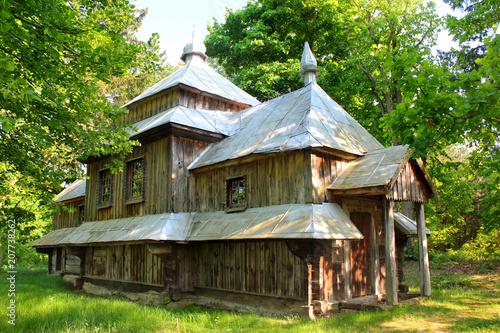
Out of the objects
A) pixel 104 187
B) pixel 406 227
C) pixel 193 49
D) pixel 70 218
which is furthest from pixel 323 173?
pixel 70 218

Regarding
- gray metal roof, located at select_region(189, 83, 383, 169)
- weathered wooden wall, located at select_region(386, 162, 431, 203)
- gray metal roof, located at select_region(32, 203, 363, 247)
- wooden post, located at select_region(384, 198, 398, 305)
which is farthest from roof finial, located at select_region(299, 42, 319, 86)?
wooden post, located at select_region(384, 198, 398, 305)

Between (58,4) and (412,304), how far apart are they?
10330mm

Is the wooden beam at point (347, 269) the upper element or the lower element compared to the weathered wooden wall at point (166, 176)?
lower

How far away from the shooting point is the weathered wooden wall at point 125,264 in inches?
481

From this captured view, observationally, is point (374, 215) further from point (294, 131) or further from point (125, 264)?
point (125, 264)

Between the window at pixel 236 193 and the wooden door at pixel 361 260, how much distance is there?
3161 millimetres

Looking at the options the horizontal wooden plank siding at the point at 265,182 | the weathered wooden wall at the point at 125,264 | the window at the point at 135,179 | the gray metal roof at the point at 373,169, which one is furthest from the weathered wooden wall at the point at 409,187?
the window at the point at 135,179

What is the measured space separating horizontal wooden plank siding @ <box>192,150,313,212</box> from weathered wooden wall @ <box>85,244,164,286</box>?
2.39 meters

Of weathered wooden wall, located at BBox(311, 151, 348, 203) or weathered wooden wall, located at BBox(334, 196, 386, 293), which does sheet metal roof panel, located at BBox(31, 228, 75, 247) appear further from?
weathered wooden wall, located at BBox(334, 196, 386, 293)

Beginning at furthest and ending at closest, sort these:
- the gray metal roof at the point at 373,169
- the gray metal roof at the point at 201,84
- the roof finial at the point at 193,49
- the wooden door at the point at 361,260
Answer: the roof finial at the point at 193,49
the gray metal roof at the point at 201,84
the wooden door at the point at 361,260
the gray metal roof at the point at 373,169

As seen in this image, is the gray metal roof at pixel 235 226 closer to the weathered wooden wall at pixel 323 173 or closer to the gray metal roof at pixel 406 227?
the weathered wooden wall at pixel 323 173

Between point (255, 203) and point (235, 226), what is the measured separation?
955 millimetres

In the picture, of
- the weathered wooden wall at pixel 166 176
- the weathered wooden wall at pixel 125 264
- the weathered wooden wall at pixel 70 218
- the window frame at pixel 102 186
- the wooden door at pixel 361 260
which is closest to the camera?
the wooden door at pixel 361 260

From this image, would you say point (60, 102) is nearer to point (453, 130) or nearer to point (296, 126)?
point (296, 126)
